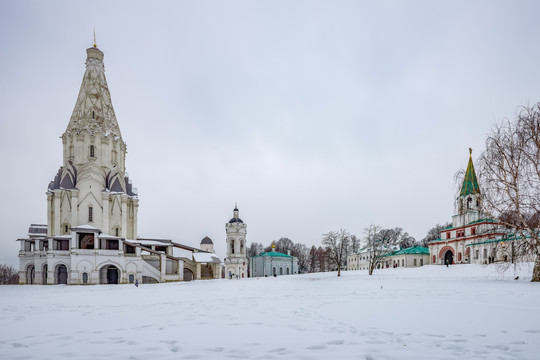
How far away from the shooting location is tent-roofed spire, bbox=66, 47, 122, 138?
48250 mm

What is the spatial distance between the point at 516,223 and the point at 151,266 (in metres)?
40.2

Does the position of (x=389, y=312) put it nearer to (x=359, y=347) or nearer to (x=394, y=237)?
(x=359, y=347)

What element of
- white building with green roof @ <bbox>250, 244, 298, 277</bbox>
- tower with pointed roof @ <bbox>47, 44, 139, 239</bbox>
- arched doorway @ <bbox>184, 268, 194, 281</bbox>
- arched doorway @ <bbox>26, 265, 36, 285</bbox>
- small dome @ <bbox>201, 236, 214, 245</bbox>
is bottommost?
white building with green roof @ <bbox>250, 244, 298, 277</bbox>

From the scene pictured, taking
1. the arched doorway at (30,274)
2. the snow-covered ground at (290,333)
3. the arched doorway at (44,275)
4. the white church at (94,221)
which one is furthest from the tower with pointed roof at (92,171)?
the snow-covered ground at (290,333)

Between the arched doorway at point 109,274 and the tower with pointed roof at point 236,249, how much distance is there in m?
25.2

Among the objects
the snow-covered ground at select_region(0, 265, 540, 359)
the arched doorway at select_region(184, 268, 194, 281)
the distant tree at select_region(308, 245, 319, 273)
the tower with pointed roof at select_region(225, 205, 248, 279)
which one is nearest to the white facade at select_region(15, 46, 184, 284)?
the arched doorway at select_region(184, 268, 194, 281)

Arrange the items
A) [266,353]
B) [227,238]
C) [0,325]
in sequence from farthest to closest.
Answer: [227,238]
[0,325]
[266,353]

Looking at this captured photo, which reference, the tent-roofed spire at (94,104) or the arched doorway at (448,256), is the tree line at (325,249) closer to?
the arched doorway at (448,256)

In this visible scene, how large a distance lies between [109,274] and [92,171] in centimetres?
1450

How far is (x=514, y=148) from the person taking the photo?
67.2 ft

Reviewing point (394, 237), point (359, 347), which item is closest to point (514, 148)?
point (359, 347)

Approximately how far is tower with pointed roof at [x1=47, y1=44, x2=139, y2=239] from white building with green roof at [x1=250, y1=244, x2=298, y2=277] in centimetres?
3669

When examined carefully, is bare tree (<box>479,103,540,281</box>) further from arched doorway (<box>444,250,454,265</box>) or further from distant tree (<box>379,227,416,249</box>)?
distant tree (<box>379,227,416,249</box>)

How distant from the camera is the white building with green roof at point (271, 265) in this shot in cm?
7994
